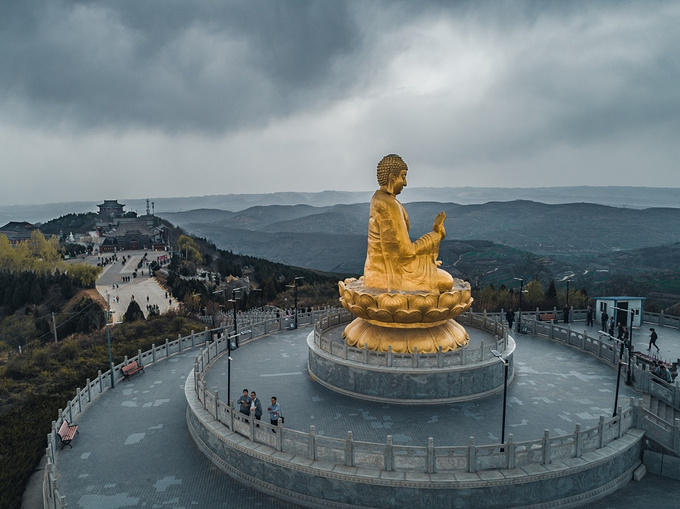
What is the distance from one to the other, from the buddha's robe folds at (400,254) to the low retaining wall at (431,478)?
5.97 metres

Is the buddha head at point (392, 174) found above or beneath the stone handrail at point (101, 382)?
above

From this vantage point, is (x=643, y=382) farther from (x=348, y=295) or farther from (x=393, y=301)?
(x=348, y=295)

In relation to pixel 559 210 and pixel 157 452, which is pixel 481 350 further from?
pixel 559 210

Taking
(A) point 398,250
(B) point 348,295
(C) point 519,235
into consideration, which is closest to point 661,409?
(A) point 398,250

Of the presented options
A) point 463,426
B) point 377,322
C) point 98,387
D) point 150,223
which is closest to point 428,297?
point 377,322

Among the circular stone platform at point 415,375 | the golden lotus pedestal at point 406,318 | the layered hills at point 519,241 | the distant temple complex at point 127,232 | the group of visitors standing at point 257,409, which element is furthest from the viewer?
the layered hills at point 519,241

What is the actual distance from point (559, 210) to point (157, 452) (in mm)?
174789

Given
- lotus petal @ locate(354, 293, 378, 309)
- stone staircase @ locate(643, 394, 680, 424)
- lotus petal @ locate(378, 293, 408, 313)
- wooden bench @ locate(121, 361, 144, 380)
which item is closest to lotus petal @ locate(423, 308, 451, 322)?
lotus petal @ locate(378, 293, 408, 313)

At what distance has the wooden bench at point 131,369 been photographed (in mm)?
18077

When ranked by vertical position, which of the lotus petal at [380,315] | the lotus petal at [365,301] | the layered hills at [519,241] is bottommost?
the layered hills at [519,241]

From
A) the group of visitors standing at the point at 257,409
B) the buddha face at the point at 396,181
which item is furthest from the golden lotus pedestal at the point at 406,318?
the group of visitors standing at the point at 257,409

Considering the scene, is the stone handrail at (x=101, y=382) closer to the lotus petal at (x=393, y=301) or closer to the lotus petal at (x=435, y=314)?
the lotus petal at (x=393, y=301)

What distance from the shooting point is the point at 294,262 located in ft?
464

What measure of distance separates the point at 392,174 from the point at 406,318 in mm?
4870
